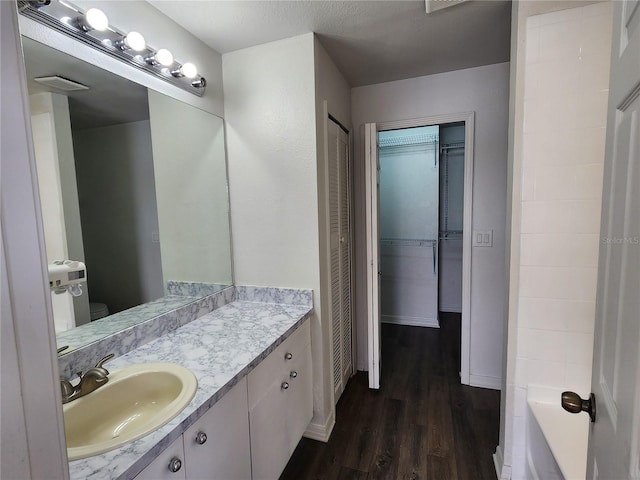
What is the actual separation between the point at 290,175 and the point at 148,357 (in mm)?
1110

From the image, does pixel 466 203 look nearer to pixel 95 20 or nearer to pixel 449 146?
pixel 449 146

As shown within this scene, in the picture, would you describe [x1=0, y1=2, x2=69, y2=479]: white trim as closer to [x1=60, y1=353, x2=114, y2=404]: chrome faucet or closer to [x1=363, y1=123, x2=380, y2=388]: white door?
[x1=60, y1=353, x2=114, y2=404]: chrome faucet

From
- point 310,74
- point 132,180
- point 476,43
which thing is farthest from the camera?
point 476,43

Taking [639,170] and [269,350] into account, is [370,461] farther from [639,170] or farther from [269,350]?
[639,170]

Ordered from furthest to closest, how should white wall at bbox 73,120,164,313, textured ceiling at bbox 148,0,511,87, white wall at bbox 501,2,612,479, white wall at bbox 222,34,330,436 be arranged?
white wall at bbox 222,34,330,436, textured ceiling at bbox 148,0,511,87, white wall at bbox 501,2,612,479, white wall at bbox 73,120,164,313

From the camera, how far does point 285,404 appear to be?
1.49 m

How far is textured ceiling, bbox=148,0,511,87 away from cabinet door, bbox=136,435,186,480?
5.70ft

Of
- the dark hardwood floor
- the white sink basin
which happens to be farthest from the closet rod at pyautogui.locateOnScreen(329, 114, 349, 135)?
the dark hardwood floor

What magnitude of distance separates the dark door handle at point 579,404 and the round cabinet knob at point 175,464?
3.20 feet

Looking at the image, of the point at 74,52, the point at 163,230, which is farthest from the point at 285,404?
the point at 74,52

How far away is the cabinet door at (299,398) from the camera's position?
5.06ft

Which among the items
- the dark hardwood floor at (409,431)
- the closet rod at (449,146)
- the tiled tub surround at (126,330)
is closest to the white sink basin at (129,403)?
the tiled tub surround at (126,330)

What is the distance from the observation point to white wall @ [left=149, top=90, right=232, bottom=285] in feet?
5.13

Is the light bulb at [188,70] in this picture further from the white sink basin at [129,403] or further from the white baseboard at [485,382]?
the white baseboard at [485,382]
